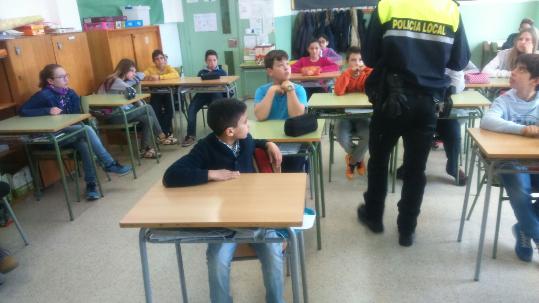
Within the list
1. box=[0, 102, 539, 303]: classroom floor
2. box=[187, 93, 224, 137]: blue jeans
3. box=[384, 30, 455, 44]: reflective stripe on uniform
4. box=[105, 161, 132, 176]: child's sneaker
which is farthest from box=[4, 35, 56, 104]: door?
box=[384, 30, 455, 44]: reflective stripe on uniform

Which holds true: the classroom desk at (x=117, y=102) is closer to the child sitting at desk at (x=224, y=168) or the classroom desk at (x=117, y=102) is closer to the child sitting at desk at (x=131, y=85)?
the child sitting at desk at (x=131, y=85)

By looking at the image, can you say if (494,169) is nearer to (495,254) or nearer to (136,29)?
(495,254)

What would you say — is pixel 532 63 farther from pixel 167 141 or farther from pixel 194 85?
pixel 167 141

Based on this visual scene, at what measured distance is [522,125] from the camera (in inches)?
87.2

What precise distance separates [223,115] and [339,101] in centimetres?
156

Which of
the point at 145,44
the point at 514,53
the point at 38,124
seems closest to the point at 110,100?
the point at 38,124

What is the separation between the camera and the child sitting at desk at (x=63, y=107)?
3491 millimetres

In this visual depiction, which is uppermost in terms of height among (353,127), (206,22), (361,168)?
(206,22)

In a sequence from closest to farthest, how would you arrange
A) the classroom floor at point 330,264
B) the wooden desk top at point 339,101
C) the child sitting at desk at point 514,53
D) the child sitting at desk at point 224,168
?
the child sitting at desk at point 224,168 < the classroom floor at point 330,264 < the wooden desk top at point 339,101 < the child sitting at desk at point 514,53

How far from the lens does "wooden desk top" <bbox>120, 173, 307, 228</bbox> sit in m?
1.43

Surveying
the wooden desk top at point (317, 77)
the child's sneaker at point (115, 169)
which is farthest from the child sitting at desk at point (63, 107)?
the wooden desk top at point (317, 77)

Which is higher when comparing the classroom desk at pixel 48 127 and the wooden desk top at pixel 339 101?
the wooden desk top at pixel 339 101

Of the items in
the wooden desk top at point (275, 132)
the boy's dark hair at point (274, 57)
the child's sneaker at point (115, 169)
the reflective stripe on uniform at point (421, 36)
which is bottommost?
the child's sneaker at point (115, 169)

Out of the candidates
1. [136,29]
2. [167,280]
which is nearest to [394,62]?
[167,280]
